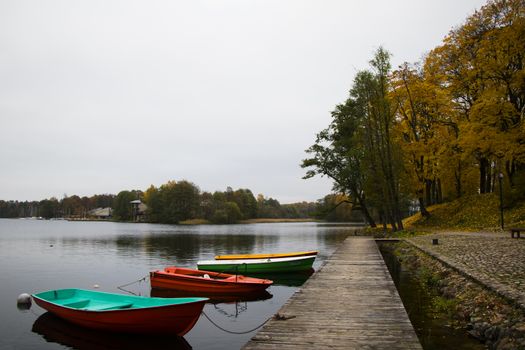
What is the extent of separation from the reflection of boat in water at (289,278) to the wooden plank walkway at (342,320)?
777 cm

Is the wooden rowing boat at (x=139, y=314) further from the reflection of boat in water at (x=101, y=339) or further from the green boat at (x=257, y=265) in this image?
the green boat at (x=257, y=265)

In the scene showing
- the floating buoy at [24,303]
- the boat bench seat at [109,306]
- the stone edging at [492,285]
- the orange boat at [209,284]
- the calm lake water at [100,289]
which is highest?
the stone edging at [492,285]

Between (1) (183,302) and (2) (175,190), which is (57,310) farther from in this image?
(2) (175,190)

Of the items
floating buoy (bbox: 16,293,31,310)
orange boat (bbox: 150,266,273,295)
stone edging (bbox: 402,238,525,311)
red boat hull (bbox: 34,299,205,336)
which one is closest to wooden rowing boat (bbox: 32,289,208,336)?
red boat hull (bbox: 34,299,205,336)

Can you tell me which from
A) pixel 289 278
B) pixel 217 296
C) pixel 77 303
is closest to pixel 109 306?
pixel 77 303

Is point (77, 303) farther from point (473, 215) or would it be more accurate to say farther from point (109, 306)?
point (473, 215)

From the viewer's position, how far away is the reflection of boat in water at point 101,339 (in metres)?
11.3

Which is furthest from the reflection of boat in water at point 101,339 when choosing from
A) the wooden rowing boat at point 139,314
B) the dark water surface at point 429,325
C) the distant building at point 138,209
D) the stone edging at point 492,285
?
the distant building at point 138,209

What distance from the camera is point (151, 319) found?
36.3 ft

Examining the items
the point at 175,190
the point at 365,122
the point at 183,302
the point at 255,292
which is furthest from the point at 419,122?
the point at 175,190

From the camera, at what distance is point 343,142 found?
45844mm

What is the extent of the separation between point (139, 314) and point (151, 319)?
1.16 ft

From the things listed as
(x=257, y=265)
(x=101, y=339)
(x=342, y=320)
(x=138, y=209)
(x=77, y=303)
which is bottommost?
(x=101, y=339)

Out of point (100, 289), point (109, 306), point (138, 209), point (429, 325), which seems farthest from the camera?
point (138, 209)
